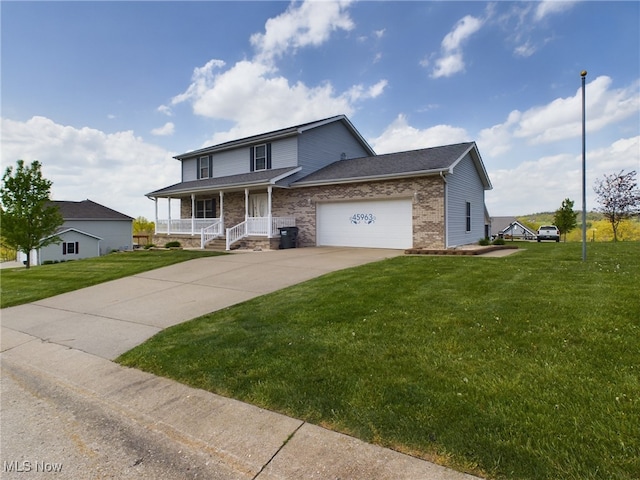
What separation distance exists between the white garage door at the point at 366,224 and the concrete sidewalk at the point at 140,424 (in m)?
10.3

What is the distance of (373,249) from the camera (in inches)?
591

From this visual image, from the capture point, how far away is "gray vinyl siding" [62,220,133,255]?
116 feet

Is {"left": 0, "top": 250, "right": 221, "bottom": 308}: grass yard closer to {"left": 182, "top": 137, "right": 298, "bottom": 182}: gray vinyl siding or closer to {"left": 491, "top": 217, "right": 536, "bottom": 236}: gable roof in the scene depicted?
{"left": 182, "top": 137, "right": 298, "bottom": 182}: gray vinyl siding

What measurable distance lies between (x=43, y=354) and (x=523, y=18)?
1697cm

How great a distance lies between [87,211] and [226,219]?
2536 cm

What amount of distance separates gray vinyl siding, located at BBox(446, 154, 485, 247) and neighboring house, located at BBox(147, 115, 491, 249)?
0.05 metres

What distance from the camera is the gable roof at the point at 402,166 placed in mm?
13768

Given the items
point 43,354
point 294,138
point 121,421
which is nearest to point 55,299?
point 43,354

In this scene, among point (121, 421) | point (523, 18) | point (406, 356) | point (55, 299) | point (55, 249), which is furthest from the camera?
point (55, 249)

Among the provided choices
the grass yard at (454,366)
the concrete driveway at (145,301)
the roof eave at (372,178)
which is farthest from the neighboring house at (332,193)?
the grass yard at (454,366)

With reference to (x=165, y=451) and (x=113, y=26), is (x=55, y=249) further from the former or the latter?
(x=165, y=451)

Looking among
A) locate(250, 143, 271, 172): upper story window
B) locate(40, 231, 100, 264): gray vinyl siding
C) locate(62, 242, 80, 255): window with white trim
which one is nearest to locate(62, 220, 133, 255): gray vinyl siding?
locate(40, 231, 100, 264): gray vinyl siding

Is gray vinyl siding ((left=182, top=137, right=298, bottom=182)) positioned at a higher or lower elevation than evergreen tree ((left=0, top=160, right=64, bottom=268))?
higher

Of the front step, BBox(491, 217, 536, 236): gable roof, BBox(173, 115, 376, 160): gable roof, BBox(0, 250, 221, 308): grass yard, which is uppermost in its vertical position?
BBox(173, 115, 376, 160): gable roof
